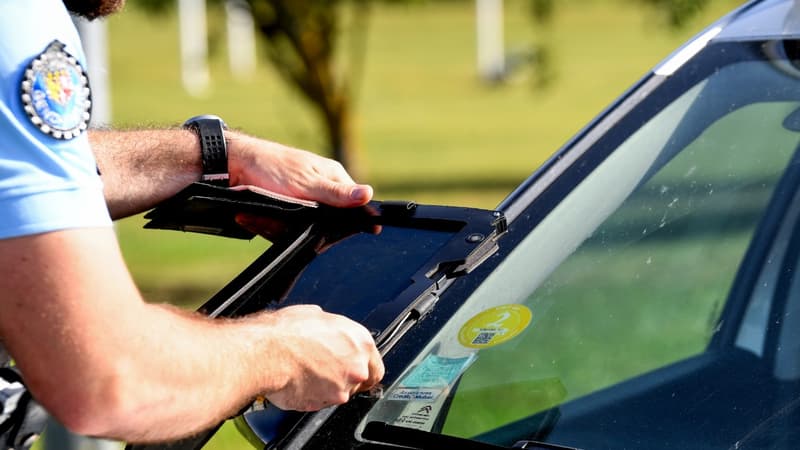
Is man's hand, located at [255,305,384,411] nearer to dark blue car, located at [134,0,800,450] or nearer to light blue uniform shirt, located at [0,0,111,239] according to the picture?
dark blue car, located at [134,0,800,450]

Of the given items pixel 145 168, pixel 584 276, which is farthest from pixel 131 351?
pixel 584 276

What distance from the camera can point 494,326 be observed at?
2041mm

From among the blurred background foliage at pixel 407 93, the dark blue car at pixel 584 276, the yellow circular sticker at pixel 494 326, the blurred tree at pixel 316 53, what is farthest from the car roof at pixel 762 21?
the blurred tree at pixel 316 53

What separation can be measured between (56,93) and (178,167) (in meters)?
0.71

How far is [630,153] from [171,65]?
3614cm

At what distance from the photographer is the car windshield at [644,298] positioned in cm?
194

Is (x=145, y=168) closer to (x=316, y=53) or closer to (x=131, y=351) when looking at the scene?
(x=131, y=351)

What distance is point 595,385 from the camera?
226 centimetres

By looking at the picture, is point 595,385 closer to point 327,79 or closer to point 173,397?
point 173,397

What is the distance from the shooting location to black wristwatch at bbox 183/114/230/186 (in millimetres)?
A: 2207

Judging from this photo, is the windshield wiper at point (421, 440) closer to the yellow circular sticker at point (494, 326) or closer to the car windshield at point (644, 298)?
the car windshield at point (644, 298)

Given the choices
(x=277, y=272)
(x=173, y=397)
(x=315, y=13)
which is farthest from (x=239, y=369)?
(x=315, y=13)

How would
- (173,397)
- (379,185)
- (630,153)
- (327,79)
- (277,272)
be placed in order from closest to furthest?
(173,397)
(277,272)
(630,153)
(327,79)
(379,185)

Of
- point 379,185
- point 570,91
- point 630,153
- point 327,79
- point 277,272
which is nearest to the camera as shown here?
point 277,272
